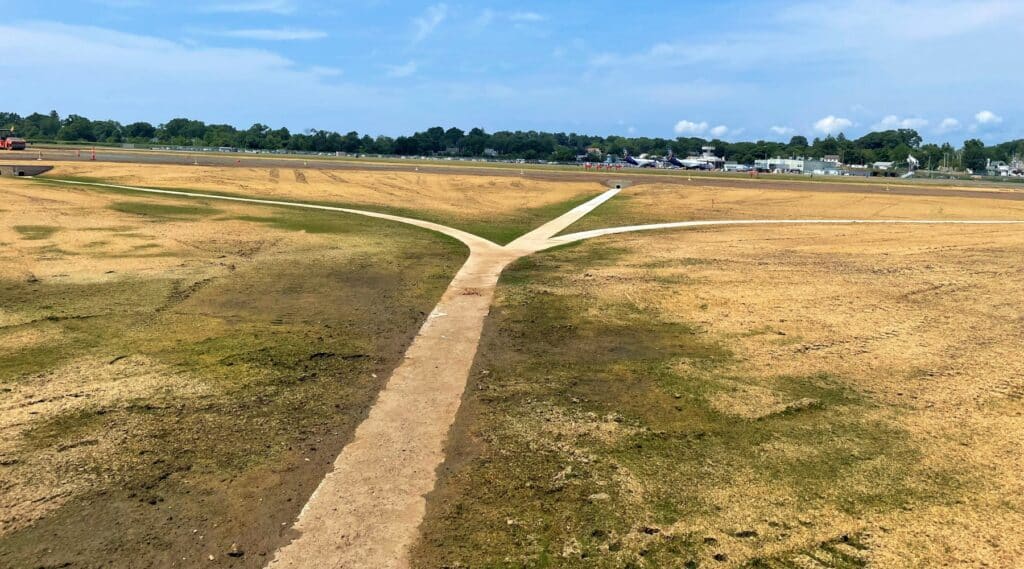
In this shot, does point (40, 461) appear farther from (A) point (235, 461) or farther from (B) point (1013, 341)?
(B) point (1013, 341)

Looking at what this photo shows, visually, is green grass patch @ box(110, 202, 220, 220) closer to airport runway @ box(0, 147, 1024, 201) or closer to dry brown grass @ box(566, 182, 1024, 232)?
dry brown grass @ box(566, 182, 1024, 232)

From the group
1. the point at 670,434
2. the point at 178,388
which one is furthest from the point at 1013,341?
the point at 178,388

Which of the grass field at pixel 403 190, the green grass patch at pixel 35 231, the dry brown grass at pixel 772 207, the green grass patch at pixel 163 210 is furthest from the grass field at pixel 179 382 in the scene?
the dry brown grass at pixel 772 207

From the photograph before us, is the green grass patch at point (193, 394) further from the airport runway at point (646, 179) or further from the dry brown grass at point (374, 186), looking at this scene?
the airport runway at point (646, 179)

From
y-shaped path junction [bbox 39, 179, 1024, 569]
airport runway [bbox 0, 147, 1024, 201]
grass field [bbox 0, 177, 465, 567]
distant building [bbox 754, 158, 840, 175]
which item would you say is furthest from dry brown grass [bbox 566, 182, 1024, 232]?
distant building [bbox 754, 158, 840, 175]

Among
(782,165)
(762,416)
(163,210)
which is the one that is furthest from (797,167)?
(762,416)

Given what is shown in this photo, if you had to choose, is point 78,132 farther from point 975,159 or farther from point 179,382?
point 975,159

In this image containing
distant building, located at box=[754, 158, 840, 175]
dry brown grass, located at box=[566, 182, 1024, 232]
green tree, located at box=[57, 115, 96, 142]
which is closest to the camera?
dry brown grass, located at box=[566, 182, 1024, 232]

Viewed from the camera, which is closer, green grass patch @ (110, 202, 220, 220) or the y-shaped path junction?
the y-shaped path junction
